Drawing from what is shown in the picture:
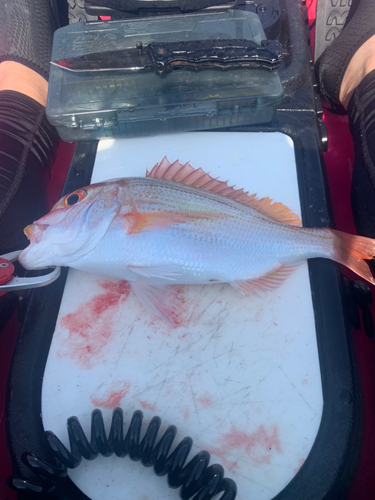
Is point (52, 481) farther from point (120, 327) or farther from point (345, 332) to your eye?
point (345, 332)

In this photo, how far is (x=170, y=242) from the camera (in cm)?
139

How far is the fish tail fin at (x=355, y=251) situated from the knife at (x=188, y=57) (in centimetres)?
98

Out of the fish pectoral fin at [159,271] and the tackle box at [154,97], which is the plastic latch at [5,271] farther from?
the tackle box at [154,97]

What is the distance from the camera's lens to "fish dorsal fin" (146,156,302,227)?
1.55 metres

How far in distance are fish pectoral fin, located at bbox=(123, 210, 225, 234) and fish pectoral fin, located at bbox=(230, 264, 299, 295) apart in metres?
0.31

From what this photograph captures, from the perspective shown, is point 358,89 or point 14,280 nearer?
point 14,280

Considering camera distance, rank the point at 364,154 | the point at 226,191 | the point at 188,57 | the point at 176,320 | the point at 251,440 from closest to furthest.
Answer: the point at 251,440 < the point at 176,320 < the point at 226,191 < the point at 188,57 < the point at 364,154

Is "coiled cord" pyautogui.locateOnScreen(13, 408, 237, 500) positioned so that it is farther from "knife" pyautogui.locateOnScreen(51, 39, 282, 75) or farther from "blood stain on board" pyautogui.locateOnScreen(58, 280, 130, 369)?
"knife" pyautogui.locateOnScreen(51, 39, 282, 75)

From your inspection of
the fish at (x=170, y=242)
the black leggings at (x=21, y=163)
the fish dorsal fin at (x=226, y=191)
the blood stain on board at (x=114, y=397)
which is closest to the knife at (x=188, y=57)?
the black leggings at (x=21, y=163)

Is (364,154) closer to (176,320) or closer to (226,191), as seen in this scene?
(226,191)

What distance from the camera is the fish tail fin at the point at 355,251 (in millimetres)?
1400

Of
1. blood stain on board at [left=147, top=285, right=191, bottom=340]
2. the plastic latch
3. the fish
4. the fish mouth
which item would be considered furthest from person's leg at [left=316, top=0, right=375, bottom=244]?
the plastic latch

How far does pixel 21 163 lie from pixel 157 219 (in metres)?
1.02

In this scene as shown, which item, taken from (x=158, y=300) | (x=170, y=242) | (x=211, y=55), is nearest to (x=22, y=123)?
(x=211, y=55)
